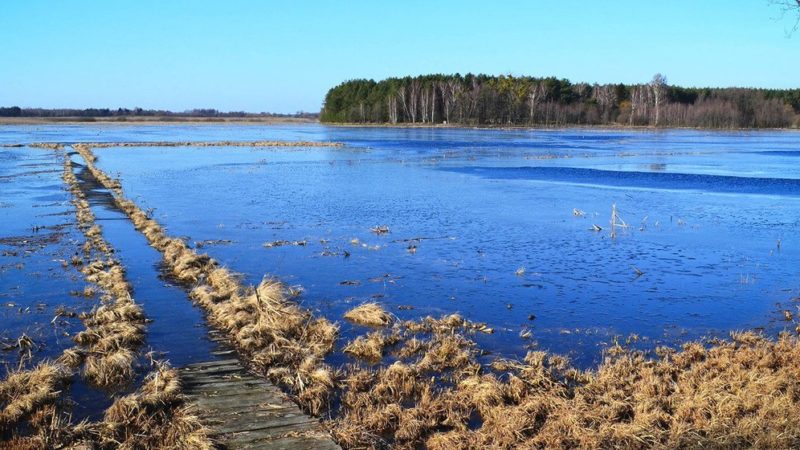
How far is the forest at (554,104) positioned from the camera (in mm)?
140500

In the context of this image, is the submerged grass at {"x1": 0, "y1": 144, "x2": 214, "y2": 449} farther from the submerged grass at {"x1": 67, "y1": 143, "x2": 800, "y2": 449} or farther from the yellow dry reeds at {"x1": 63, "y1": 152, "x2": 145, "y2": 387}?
the submerged grass at {"x1": 67, "y1": 143, "x2": 800, "y2": 449}

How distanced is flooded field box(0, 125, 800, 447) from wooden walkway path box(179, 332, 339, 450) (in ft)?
3.67

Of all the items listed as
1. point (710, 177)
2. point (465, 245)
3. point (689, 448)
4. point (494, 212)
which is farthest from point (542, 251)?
point (710, 177)

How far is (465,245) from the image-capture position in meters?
19.5

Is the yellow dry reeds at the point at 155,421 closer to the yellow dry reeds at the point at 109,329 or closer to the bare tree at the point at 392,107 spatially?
the yellow dry reeds at the point at 109,329

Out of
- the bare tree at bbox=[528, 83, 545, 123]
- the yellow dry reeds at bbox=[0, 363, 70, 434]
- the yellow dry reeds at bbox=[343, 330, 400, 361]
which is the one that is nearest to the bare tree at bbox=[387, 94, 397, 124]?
the bare tree at bbox=[528, 83, 545, 123]

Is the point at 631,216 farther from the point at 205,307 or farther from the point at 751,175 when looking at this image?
the point at 751,175

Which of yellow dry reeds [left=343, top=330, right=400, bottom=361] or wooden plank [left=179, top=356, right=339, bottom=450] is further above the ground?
wooden plank [left=179, top=356, right=339, bottom=450]

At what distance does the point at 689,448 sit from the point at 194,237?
651 inches

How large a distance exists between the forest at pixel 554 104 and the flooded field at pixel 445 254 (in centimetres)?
10472

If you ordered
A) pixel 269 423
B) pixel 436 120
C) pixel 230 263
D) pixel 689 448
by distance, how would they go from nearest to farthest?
pixel 689 448 < pixel 269 423 < pixel 230 263 < pixel 436 120

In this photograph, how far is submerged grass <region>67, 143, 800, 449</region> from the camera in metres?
7.50

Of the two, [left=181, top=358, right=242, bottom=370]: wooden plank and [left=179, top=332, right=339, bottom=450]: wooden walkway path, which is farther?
[left=181, top=358, right=242, bottom=370]: wooden plank

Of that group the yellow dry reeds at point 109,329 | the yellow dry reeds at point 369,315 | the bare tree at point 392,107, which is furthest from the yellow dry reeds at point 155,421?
the bare tree at point 392,107
